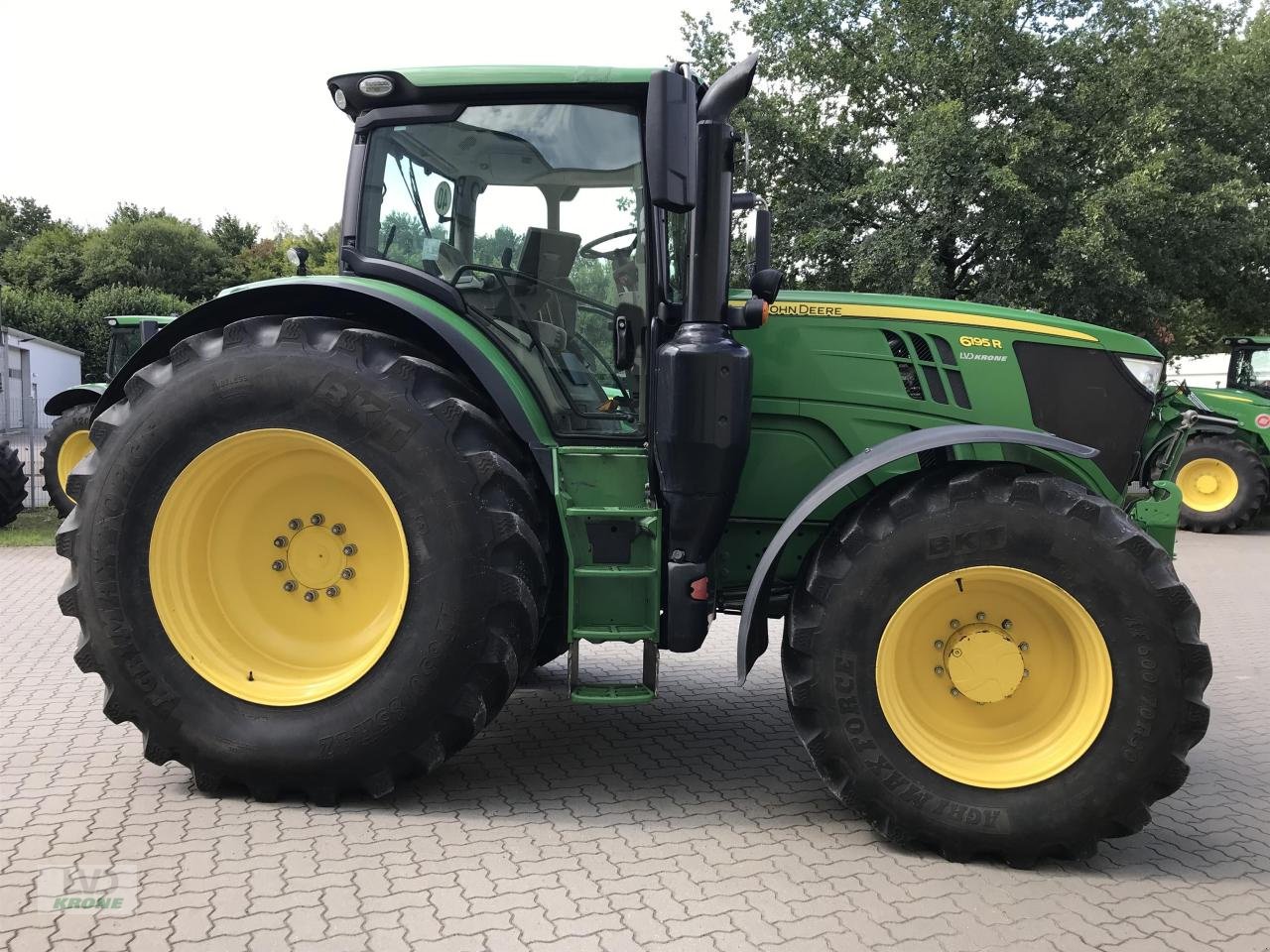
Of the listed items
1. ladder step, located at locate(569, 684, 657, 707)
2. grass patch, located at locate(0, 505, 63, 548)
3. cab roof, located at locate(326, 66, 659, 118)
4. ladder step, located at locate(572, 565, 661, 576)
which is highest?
cab roof, located at locate(326, 66, 659, 118)

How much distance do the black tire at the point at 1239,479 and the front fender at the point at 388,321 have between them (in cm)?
1144

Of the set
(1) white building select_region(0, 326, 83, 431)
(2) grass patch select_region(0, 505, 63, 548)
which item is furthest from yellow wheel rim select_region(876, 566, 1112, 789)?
(1) white building select_region(0, 326, 83, 431)

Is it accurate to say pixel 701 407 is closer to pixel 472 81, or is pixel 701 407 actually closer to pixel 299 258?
pixel 472 81

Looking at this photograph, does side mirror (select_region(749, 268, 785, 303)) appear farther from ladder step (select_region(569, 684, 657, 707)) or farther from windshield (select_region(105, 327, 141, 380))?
windshield (select_region(105, 327, 141, 380))

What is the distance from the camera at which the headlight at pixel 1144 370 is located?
3957 mm

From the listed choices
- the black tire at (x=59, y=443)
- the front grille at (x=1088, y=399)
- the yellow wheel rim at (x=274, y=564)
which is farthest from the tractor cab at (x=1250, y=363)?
the black tire at (x=59, y=443)

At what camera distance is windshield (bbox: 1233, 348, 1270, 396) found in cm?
1460

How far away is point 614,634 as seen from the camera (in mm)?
3541

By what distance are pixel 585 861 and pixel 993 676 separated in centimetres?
144

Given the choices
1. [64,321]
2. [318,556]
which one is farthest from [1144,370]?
[64,321]

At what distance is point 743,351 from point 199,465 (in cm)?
195

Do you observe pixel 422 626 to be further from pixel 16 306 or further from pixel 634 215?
pixel 16 306

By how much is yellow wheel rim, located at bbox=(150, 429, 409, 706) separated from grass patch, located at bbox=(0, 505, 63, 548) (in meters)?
7.33

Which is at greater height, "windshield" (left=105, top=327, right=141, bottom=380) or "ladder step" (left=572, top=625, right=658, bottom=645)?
"windshield" (left=105, top=327, right=141, bottom=380)
